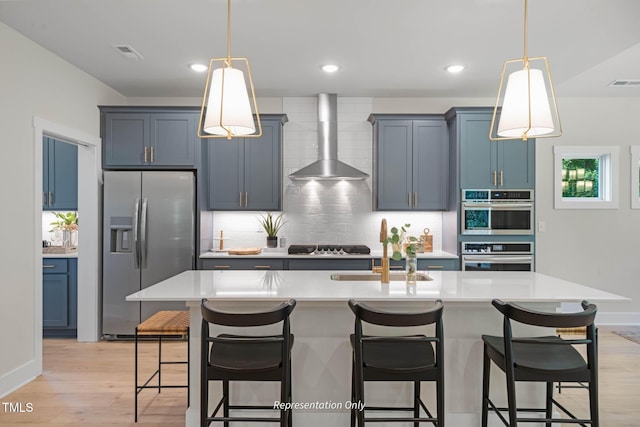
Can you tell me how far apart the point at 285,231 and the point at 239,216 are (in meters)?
0.60

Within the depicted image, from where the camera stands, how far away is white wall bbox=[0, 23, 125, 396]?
10.3 ft

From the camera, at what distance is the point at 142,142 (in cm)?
455

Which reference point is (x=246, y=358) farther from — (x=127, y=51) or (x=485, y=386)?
(x=127, y=51)

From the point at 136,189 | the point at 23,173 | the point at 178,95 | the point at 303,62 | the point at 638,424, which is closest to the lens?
the point at 638,424

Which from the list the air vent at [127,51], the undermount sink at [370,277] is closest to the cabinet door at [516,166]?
the undermount sink at [370,277]

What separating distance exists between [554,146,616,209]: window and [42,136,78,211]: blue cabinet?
19.1 ft

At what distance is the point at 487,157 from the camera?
451 centimetres

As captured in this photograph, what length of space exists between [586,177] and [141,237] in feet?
17.7

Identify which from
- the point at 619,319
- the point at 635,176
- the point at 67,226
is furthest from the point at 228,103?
the point at 619,319

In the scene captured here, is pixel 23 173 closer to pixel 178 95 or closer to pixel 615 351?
pixel 178 95

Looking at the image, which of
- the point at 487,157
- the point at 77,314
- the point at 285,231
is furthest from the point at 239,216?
the point at 487,157

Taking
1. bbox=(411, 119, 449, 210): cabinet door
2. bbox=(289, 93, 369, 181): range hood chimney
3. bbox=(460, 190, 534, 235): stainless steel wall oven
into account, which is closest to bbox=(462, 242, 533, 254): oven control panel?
bbox=(460, 190, 534, 235): stainless steel wall oven

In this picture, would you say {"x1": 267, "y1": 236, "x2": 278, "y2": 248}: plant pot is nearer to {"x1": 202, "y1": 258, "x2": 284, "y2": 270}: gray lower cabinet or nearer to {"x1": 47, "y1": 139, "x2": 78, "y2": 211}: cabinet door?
{"x1": 202, "y1": 258, "x2": 284, "y2": 270}: gray lower cabinet

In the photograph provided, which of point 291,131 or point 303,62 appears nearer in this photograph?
point 303,62
